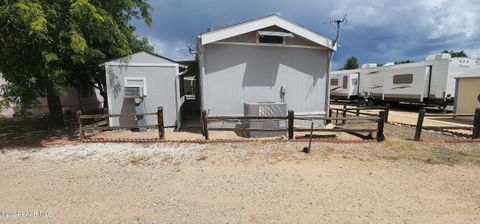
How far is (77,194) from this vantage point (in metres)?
3.74

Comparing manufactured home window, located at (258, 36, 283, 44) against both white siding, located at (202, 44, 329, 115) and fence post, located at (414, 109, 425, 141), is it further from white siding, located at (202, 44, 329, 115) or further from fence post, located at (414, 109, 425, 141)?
fence post, located at (414, 109, 425, 141)

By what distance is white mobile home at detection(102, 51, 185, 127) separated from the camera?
860cm

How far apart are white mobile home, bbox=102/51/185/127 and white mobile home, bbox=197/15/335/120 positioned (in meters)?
1.56

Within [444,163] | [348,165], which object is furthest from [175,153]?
[444,163]

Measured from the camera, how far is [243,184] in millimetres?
4059

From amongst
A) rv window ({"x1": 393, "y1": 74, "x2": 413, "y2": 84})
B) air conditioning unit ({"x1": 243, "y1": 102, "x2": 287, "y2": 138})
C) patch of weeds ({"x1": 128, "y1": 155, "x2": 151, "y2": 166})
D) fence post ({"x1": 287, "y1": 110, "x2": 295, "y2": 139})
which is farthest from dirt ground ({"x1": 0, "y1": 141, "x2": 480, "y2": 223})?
rv window ({"x1": 393, "y1": 74, "x2": 413, "y2": 84})

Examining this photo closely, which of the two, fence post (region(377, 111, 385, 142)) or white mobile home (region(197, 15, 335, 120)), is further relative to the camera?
white mobile home (region(197, 15, 335, 120))

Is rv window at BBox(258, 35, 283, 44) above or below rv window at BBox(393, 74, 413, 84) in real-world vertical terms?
above

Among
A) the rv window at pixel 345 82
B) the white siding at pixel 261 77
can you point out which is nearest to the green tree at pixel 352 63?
the rv window at pixel 345 82

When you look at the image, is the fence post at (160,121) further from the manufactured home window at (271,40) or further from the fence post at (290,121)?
the manufactured home window at (271,40)

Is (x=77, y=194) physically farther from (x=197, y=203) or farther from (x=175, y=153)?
(x=175, y=153)

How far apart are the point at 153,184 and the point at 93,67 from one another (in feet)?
25.7

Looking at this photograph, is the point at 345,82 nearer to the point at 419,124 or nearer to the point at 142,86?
the point at 419,124

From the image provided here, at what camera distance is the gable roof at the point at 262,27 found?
770 centimetres
